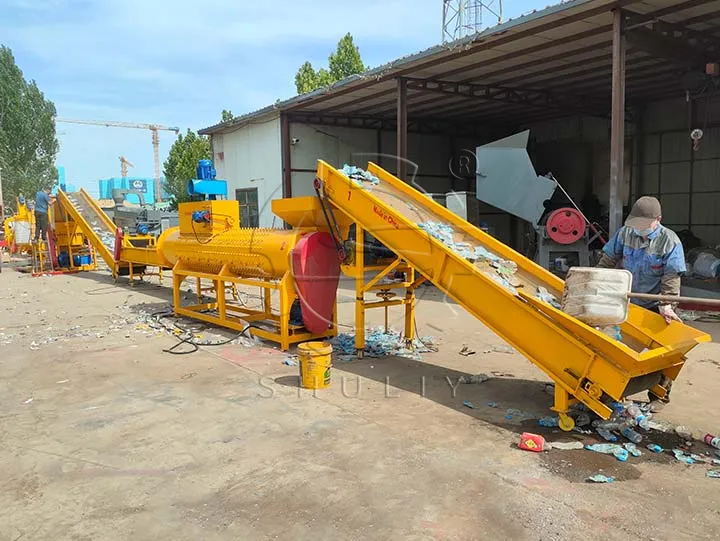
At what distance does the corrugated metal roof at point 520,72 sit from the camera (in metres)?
9.12

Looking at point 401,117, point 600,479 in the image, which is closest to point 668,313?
point 600,479

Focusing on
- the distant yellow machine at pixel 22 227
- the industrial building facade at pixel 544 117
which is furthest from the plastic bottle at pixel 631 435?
the distant yellow machine at pixel 22 227

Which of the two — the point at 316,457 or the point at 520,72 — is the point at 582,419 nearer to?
the point at 316,457

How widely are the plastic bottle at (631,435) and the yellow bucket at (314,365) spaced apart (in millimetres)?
2487

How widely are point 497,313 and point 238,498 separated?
2.41 m

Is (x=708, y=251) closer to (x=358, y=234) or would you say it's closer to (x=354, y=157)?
(x=358, y=234)

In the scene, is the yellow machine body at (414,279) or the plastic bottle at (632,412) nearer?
the yellow machine body at (414,279)

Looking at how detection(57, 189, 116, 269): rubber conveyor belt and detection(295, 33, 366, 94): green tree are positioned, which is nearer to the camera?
detection(57, 189, 116, 269): rubber conveyor belt

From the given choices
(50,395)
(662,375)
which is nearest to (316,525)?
(662,375)

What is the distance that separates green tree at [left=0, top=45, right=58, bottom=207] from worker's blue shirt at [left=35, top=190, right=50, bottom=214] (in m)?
25.8

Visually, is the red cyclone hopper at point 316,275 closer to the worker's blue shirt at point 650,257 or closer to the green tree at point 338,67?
the worker's blue shirt at point 650,257

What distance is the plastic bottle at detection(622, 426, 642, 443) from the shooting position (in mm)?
3893

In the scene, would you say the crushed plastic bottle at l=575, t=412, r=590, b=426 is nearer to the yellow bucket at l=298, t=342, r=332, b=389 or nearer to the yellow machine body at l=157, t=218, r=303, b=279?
the yellow bucket at l=298, t=342, r=332, b=389

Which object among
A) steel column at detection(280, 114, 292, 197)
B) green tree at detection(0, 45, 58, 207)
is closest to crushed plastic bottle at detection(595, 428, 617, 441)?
steel column at detection(280, 114, 292, 197)
